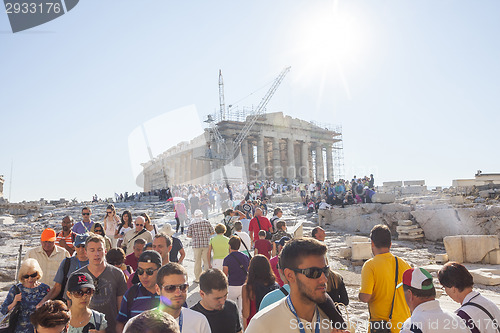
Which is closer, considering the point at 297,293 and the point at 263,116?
the point at 297,293

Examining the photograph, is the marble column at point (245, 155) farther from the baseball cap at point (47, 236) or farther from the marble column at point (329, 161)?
the baseball cap at point (47, 236)

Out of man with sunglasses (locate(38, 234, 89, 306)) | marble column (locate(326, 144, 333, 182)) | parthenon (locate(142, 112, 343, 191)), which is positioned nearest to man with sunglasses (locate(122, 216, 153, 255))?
man with sunglasses (locate(38, 234, 89, 306))

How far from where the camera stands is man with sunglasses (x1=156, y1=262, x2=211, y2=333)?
2646 mm

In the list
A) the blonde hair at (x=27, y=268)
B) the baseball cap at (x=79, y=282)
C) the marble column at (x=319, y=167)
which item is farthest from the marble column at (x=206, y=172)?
the baseball cap at (x=79, y=282)

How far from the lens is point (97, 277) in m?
3.73

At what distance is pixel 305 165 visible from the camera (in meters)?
51.0

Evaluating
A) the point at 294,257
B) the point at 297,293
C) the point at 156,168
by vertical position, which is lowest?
the point at 297,293

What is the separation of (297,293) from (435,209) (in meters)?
12.7

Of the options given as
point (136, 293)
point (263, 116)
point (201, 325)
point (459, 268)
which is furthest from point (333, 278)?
point (263, 116)

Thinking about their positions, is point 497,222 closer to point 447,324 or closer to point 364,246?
point 364,246

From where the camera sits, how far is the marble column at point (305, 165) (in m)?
50.4

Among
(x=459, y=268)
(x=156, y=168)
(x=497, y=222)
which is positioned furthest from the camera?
(x=156, y=168)

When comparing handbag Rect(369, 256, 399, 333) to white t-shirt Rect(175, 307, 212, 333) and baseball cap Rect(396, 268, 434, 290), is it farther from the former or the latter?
white t-shirt Rect(175, 307, 212, 333)

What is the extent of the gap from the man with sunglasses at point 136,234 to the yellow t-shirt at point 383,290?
153 inches
